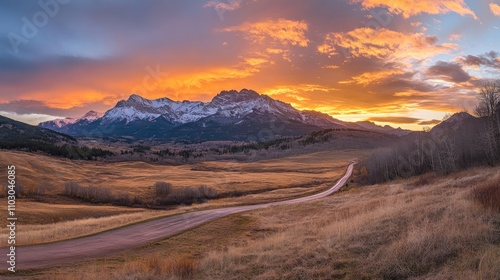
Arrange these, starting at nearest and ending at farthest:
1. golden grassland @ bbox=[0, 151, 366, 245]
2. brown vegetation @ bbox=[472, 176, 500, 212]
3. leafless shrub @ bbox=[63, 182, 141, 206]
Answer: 1. brown vegetation @ bbox=[472, 176, 500, 212]
2. golden grassland @ bbox=[0, 151, 366, 245]
3. leafless shrub @ bbox=[63, 182, 141, 206]

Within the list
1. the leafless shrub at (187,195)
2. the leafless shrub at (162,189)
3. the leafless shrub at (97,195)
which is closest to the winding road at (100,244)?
the leafless shrub at (187,195)

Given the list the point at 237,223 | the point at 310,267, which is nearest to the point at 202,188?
the point at 237,223

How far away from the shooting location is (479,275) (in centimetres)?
1045

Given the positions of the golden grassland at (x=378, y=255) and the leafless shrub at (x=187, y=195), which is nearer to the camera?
the golden grassland at (x=378, y=255)

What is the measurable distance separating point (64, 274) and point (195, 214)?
28919mm

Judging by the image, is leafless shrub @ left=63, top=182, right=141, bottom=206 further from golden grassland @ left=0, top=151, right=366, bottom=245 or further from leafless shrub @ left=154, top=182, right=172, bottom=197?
leafless shrub @ left=154, top=182, right=172, bottom=197

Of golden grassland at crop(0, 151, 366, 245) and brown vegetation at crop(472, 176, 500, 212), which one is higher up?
brown vegetation at crop(472, 176, 500, 212)

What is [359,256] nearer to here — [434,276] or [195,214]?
[434,276]

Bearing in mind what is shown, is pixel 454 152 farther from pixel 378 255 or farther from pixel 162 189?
pixel 378 255

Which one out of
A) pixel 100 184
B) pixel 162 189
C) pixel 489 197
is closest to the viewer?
pixel 489 197

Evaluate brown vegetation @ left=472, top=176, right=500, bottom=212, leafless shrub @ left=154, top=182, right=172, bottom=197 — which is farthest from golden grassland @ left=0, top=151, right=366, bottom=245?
brown vegetation @ left=472, top=176, right=500, bottom=212

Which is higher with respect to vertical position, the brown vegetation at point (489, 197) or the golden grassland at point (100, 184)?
the brown vegetation at point (489, 197)

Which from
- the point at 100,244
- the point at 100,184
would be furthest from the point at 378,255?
the point at 100,184

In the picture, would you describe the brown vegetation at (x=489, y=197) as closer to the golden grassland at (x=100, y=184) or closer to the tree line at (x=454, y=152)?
the golden grassland at (x=100, y=184)
